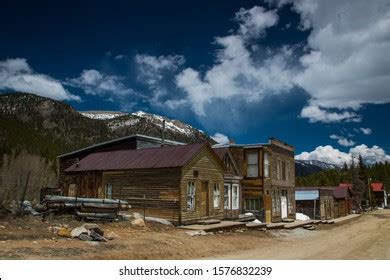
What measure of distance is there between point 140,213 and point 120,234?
18.7ft

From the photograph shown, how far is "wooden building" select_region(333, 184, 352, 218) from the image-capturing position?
44278 mm

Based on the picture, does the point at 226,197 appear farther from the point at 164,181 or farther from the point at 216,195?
the point at 164,181

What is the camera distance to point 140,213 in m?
20.0

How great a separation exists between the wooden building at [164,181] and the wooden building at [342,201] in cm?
2557

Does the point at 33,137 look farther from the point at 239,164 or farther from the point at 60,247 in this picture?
the point at 60,247

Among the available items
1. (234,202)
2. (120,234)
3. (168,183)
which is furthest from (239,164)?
(120,234)

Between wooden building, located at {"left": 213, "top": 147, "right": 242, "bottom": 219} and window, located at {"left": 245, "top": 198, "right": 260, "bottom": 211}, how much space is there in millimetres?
1525

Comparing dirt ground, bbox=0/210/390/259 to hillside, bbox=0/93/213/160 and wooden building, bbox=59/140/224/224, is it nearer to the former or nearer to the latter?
wooden building, bbox=59/140/224/224

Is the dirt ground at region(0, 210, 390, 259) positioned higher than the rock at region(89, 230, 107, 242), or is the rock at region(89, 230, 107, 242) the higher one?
the rock at region(89, 230, 107, 242)

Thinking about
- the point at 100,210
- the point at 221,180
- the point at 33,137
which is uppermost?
the point at 33,137

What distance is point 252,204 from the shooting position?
90.2ft

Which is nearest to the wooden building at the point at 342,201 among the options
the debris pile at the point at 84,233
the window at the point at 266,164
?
the window at the point at 266,164

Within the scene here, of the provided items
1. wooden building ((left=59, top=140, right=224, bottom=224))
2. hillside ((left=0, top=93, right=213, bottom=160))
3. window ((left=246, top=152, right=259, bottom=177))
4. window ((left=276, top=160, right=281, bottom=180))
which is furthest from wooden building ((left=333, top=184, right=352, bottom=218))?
wooden building ((left=59, top=140, right=224, bottom=224))

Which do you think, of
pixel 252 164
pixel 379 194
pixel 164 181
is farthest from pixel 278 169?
pixel 379 194
